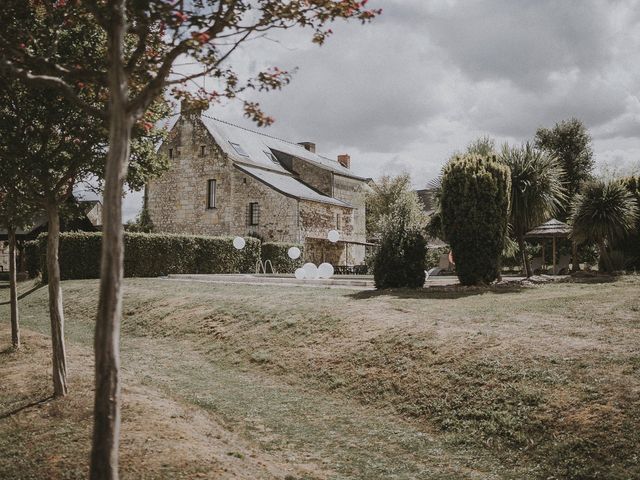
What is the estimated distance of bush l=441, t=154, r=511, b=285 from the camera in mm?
14578

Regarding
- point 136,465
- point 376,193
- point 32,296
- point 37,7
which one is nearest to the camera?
point 136,465

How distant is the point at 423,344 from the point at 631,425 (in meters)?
3.33

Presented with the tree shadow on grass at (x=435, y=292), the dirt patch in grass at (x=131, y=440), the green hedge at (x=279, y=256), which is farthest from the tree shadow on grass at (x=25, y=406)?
the green hedge at (x=279, y=256)

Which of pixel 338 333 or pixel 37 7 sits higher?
pixel 37 7

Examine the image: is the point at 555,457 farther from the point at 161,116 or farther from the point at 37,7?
the point at 37,7

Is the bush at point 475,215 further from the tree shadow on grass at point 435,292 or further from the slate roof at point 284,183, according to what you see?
the slate roof at point 284,183

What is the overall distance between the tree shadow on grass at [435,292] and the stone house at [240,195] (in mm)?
18803

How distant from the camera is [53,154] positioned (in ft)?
24.8

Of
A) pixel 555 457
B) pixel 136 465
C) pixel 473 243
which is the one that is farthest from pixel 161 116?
pixel 473 243

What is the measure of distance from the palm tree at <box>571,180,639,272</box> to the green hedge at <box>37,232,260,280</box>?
54.3 feet

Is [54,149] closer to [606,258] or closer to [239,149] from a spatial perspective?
[606,258]

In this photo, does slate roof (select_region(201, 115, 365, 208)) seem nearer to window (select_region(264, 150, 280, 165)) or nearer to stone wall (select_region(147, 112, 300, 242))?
window (select_region(264, 150, 280, 165))

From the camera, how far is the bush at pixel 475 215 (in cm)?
1458

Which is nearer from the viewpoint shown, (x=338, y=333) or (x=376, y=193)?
(x=338, y=333)
